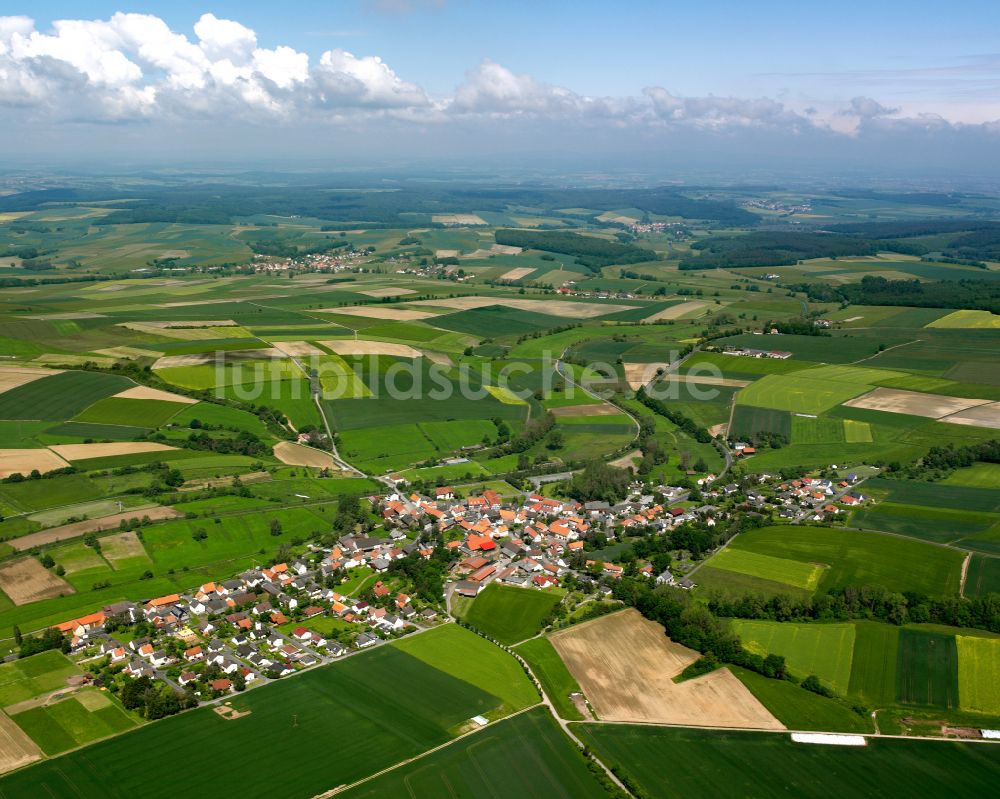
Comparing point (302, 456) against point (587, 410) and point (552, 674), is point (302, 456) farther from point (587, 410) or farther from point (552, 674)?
point (552, 674)

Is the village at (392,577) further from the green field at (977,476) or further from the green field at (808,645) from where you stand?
the green field at (977,476)

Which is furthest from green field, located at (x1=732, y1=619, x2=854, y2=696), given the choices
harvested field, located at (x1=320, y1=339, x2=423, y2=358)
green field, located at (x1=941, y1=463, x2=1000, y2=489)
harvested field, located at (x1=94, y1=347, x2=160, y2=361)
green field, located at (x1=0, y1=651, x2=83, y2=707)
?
harvested field, located at (x1=94, y1=347, x2=160, y2=361)

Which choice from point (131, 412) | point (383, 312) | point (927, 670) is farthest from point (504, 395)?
point (927, 670)

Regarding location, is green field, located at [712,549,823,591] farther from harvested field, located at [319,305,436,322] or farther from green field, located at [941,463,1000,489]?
harvested field, located at [319,305,436,322]

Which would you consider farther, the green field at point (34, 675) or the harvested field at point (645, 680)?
the green field at point (34, 675)

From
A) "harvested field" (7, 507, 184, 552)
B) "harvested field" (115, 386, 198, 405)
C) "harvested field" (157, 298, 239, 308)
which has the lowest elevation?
"harvested field" (7, 507, 184, 552)

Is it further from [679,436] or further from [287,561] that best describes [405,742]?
[679,436]

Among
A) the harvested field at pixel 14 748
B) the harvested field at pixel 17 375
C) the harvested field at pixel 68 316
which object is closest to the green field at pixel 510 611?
the harvested field at pixel 14 748
